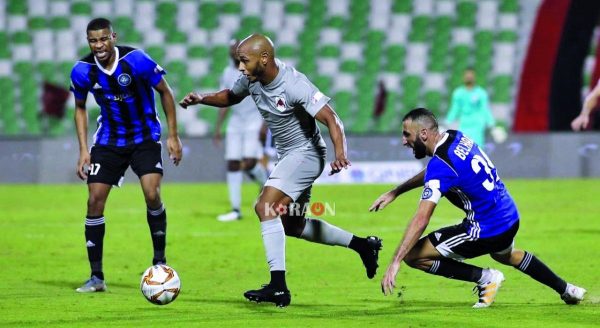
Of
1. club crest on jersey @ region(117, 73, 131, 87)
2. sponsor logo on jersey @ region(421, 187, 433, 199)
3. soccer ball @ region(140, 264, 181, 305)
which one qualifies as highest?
club crest on jersey @ region(117, 73, 131, 87)

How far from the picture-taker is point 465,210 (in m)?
6.75

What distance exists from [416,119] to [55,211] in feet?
29.0

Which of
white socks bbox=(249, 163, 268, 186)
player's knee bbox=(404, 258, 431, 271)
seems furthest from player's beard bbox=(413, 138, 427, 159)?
white socks bbox=(249, 163, 268, 186)

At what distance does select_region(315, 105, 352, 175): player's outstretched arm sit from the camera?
270 inches

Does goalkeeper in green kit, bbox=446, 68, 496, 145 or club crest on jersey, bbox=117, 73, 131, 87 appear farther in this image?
goalkeeper in green kit, bbox=446, 68, 496, 145

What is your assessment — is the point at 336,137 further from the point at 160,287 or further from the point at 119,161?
the point at 119,161

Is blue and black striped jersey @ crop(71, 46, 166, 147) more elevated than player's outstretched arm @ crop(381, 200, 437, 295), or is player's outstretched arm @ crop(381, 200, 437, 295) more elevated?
blue and black striped jersey @ crop(71, 46, 166, 147)

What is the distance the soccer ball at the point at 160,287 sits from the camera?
6.91 metres

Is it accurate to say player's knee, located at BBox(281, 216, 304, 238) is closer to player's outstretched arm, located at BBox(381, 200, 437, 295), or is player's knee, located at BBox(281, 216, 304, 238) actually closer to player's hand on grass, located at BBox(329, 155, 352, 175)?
player's hand on grass, located at BBox(329, 155, 352, 175)

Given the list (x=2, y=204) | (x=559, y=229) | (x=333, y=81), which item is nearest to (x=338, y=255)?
(x=559, y=229)

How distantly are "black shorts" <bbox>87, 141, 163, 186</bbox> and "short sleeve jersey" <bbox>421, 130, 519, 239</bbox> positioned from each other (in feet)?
7.80

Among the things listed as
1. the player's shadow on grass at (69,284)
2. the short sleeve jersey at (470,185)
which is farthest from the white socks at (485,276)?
the player's shadow on grass at (69,284)

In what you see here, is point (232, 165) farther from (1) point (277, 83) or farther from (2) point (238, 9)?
(2) point (238, 9)

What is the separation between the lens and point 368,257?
786cm
